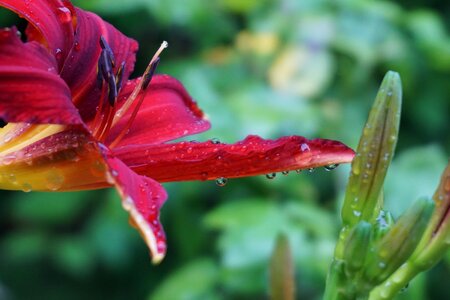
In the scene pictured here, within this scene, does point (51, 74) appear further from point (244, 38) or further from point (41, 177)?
point (244, 38)

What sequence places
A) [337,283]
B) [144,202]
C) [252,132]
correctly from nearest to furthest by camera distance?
[144,202] < [337,283] < [252,132]

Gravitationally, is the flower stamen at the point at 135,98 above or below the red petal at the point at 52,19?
below

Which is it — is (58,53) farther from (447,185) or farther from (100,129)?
(447,185)

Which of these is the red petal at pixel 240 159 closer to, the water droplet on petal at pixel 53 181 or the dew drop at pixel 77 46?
the water droplet on petal at pixel 53 181

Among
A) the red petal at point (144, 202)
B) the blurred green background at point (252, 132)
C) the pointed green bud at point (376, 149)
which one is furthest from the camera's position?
the blurred green background at point (252, 132)

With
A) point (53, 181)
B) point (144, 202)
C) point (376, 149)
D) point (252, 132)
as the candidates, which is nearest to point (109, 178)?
point (144, 202)

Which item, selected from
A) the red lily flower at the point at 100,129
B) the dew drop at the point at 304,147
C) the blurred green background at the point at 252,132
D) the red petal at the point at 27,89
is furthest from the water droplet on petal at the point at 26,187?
the blurred green background at the point at 252,132
